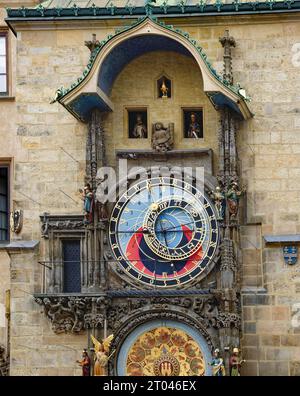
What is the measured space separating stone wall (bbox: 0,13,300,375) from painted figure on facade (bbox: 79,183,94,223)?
0.47 metres

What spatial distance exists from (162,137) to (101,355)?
4.03m

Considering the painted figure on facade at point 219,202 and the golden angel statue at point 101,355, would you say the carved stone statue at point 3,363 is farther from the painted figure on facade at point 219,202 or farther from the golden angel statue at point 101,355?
the painted figure on facade at point 219,202

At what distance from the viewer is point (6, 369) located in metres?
31.6

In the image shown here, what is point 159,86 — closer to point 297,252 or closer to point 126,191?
point 126,191

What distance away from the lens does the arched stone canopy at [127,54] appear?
98.1ft

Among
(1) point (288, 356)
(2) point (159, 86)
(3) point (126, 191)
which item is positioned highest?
(2) point (159, 86)

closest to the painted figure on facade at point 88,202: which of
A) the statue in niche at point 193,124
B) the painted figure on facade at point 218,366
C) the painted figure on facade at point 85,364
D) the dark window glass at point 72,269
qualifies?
the dark window glass at point 72,269

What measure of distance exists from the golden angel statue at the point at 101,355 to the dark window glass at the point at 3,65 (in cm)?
565

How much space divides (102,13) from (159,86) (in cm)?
164

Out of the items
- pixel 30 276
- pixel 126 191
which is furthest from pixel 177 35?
pixel 30 276

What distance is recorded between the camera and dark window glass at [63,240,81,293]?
30812mm

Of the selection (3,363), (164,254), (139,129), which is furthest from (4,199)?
(164,254)

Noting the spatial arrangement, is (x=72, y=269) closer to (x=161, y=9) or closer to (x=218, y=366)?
(x=218, y=366)

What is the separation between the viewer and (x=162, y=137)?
101ft
